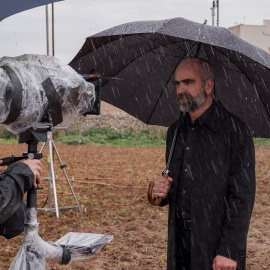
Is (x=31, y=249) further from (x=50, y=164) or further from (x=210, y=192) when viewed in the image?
(x=50, y=164)

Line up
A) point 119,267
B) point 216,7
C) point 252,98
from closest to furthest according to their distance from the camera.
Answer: point 252,98
point 119,267
point 216,7

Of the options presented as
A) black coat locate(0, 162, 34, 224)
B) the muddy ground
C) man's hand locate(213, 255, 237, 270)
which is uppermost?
black coat locate(0, 162, 34, 224)

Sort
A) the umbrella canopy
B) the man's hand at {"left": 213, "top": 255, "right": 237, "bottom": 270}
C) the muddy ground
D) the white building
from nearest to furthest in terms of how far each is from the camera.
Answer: the umbrella canopy
the man's hand at {"left": 213, "top": 255, "right": 237, "bottom": 270}
the muddy ground
the white building

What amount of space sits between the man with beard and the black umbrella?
1.04ft

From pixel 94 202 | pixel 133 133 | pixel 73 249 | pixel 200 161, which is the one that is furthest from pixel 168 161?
pixel 133 133

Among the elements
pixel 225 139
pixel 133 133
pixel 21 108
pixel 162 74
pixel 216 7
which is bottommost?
pixel 133 133

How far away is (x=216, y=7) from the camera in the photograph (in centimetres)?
2952

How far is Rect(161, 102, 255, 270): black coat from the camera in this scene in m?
2.96

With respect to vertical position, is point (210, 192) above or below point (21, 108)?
below

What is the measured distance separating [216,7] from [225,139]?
27822mm

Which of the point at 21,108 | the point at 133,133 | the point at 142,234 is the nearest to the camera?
the point at 21,108

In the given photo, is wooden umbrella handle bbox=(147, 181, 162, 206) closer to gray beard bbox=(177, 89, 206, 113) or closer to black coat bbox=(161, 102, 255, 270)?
black coat bbox=(161, 102, 255, 270)

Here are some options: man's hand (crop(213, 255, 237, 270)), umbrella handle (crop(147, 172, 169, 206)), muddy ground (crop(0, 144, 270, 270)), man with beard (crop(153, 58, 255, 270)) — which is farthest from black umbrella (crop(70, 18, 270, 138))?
muddy ground (crop(0, 144, 270, 270))

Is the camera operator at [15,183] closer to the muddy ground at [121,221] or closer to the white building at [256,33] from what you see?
the muddy ground at [121,221]
